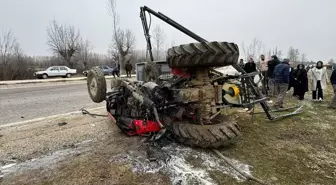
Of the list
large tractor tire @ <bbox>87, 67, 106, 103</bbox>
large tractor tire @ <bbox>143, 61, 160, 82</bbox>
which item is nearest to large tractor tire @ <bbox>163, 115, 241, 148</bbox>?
large tractor tire @ <bbox>87, 67, 106, 103</bbox>

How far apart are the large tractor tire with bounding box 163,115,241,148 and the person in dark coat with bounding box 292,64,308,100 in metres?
7.97

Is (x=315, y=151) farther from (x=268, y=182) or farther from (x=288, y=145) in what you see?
(x=268, y=182)

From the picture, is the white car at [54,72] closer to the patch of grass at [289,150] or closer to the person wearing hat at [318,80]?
the person wearing hat at [318,80]

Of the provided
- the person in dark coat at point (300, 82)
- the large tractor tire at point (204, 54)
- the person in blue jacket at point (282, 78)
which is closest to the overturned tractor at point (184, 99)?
the large tractor tire at point (204, 54)

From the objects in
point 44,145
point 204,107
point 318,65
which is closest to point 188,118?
point 204,107

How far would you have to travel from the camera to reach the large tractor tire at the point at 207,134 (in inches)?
145

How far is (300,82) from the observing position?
10.9m

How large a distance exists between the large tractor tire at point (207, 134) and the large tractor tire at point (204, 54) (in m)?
0.88

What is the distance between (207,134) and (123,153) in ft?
3.98

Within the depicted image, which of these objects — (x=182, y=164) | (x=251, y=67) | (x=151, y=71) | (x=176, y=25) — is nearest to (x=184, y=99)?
(x=182, y=164)

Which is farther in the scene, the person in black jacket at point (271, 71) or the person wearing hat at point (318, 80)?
the person in black jacket at point (271, 71)

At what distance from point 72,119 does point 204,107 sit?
366 cm

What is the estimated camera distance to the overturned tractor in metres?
3.69

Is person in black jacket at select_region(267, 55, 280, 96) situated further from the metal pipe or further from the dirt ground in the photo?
the metal pipe
